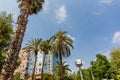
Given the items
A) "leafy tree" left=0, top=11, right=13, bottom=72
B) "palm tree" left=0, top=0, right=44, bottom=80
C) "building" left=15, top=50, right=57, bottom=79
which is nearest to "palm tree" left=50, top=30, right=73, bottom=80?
"leafy tree" left=0, top=11, right=13, bottom=72

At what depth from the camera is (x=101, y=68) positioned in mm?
68625

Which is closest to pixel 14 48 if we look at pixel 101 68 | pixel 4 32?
pixel 4 32

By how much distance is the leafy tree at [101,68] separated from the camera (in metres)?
68.6

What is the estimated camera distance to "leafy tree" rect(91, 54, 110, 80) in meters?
68.6

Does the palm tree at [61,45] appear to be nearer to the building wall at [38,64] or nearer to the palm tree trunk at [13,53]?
the palm tree trunk at [13,53]

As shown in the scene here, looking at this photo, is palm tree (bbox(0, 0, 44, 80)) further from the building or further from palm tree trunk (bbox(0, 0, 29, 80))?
the building

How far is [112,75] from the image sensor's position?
67000mm

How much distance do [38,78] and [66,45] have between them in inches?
1976

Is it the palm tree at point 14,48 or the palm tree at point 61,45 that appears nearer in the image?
the palm tree at point 14,48

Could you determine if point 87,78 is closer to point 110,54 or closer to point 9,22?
point 110,54

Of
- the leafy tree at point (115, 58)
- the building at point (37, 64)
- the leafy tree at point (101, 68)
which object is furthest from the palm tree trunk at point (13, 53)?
the building at point (37, 64)

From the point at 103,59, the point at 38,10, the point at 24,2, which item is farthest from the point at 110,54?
the point at 24,2

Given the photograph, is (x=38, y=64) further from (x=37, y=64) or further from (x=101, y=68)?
(x=101, y=68)

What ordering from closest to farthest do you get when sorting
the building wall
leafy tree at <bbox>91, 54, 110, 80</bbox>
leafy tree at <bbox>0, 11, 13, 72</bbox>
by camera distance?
leafy tree at <bbox>0, 11, 13, 72</bbox>, leafy tree at <bbox>91, 54, 110, 80</bbox>, the building wall
